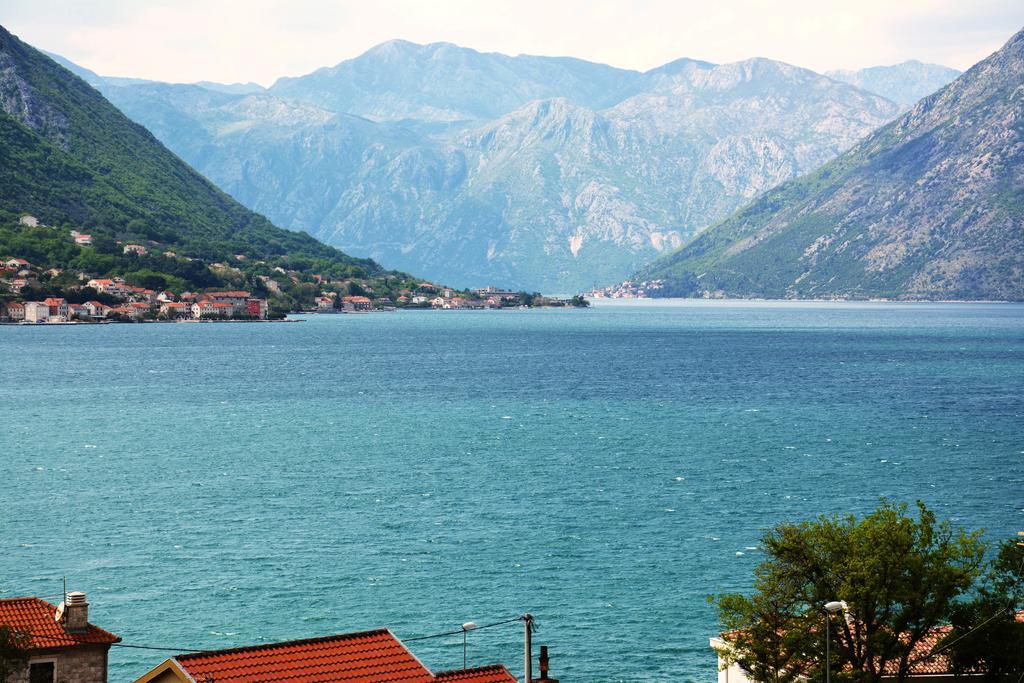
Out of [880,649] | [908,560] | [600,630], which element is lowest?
[600,630]

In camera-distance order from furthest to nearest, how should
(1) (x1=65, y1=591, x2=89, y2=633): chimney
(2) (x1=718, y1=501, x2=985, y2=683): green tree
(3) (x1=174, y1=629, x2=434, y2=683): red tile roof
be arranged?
(2) (x1=718, y1=501, x2=985, y2=683): green tree → (1) (x1=65, y1=591, x2=89, y2=633): chimney → (3) (x1=174, y1=629, x2=434, y2=683): red tile roof

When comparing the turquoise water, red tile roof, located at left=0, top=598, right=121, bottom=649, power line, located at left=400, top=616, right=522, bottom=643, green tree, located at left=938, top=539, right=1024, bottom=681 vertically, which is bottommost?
power line, located at left=400, top=616, right=522, bottom=643

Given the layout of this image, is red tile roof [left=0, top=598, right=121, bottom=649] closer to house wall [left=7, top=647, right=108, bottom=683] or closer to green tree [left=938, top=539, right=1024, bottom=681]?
house wall [left=7, top=647, right=108, bottom=683]

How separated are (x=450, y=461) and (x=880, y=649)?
192 ft

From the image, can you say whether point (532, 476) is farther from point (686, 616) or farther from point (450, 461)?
point (686, 616)

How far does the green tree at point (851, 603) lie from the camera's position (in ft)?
116

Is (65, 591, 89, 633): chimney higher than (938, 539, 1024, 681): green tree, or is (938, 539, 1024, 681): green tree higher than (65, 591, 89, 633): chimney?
(65, 591, 89, 633): chimney

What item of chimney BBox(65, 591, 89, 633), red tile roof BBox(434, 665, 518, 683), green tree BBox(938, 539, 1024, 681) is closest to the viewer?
red tile roof BBox(434, 665, 518, 683)

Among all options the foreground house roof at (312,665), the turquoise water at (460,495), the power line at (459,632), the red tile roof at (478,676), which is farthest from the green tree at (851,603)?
the power line at (459,632)

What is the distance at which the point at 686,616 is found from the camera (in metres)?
51.5

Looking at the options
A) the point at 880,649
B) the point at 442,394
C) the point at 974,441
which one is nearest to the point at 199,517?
the point at 880,649

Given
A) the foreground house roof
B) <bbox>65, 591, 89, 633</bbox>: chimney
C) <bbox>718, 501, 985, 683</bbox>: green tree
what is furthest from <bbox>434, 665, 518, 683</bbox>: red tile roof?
<bbox>65, 591, 89, 633</bbox>: chimney

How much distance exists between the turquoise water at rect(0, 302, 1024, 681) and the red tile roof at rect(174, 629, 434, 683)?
15279mm

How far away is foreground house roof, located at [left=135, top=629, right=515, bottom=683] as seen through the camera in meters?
29.3
